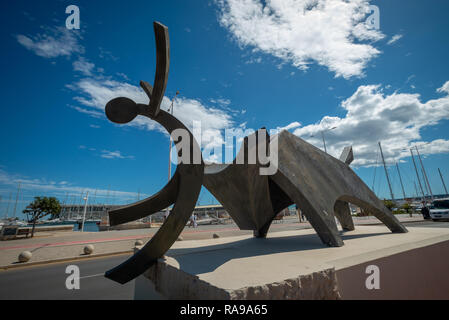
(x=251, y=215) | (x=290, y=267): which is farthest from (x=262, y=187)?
(x=290, y=267)

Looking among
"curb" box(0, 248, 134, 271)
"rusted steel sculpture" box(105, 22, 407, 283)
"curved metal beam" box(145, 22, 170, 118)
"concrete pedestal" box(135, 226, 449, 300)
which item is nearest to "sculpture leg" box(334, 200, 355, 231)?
"rusted steel sculpture" box(105, 22, 407, 283)

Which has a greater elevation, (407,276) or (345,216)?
(345,216)

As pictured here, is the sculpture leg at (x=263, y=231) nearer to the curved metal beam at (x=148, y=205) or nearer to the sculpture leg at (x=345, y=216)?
the sculpture leg at (x=345, y=216)

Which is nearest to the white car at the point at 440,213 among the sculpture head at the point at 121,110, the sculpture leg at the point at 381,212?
the sculpture leg at the point at 381,212

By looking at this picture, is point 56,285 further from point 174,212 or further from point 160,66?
point 160,66

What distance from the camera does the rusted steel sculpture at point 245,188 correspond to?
193 inches

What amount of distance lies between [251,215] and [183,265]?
4.91 m

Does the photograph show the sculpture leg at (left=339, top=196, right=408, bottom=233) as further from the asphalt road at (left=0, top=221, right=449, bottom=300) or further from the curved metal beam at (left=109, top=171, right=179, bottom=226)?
the asphalt road at (left=0, top=221, right=449, bottom=300)

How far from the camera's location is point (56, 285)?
726 centimetres

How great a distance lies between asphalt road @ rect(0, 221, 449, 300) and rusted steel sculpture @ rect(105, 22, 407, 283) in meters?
2.62

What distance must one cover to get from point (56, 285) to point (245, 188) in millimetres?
7133

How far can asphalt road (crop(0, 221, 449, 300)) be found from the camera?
6164 millimetres

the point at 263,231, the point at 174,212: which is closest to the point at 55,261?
the point at 174,212

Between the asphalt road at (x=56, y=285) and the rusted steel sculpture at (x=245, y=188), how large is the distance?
8.61ft
